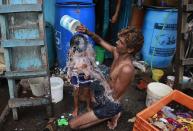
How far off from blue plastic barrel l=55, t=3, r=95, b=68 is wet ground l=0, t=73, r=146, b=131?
0.68 metres

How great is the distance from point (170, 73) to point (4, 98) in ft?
9.34

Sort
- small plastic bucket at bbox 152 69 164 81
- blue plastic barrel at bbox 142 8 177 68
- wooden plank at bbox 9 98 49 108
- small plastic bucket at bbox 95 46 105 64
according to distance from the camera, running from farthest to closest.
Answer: small plastic bucket at bbox 95 46 105 64 < blue plastic barrel at bbox 142 8 177 68 < small plastic bucket at bbox 152 69 164 81 < wooden plank at bbox 9 98 49 108

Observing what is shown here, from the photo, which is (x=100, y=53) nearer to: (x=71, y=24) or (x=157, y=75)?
(x=157, y=75)

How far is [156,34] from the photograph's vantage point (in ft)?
14.7

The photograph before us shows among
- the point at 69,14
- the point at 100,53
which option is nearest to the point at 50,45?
the point at 69,14

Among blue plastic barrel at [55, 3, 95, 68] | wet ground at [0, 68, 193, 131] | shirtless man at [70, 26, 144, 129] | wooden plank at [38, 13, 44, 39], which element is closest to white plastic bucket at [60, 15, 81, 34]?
shirtless man at [70, 26, 144, 129]

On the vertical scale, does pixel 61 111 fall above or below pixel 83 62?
below

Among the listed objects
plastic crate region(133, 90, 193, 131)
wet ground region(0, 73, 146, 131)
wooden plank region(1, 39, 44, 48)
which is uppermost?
wooden plank region(1, 39, 44, 48)

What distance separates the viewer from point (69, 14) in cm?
389

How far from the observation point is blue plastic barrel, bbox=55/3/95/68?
3.88 meters

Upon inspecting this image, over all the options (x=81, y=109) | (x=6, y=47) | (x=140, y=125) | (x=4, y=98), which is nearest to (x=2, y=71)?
(x=4, y=98)

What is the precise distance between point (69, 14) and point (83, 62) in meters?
1.15

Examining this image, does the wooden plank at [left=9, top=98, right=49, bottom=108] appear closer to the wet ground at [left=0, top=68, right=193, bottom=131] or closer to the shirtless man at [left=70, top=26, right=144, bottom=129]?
the wet ground at [left=0, top=68, right=193, bottom=131]

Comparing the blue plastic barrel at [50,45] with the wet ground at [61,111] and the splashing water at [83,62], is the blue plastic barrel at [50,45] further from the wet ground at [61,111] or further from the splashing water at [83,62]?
the splashing water at [83,62]
